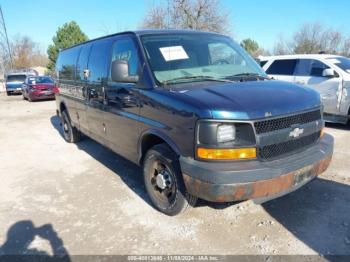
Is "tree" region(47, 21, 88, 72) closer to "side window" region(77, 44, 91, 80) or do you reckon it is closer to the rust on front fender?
"side window" region(77, 44, 91, 80)

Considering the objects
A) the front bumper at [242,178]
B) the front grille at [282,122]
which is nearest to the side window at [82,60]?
the front bumper at [242,178]

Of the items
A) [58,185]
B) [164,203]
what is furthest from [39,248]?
[58,185]

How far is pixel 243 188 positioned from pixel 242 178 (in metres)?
0.10

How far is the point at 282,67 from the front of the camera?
953 centimetres

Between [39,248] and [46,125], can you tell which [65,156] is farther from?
[46,125]

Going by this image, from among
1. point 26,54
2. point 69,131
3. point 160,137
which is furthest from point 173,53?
point 26,54

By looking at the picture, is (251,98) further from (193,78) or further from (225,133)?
(193,78)

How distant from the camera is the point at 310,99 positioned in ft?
11.9

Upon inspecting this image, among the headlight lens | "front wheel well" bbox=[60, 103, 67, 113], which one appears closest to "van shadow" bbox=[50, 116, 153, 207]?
"front wheel well" bbox=[60, 103, 67, 113]

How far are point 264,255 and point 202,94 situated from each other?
1.67m

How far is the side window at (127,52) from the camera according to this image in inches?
161

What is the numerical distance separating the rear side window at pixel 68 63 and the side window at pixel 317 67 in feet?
19.9

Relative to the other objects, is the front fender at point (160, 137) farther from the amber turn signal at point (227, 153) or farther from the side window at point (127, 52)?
the side window at point (127, 52)

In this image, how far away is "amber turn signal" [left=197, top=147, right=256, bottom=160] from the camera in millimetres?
3061
